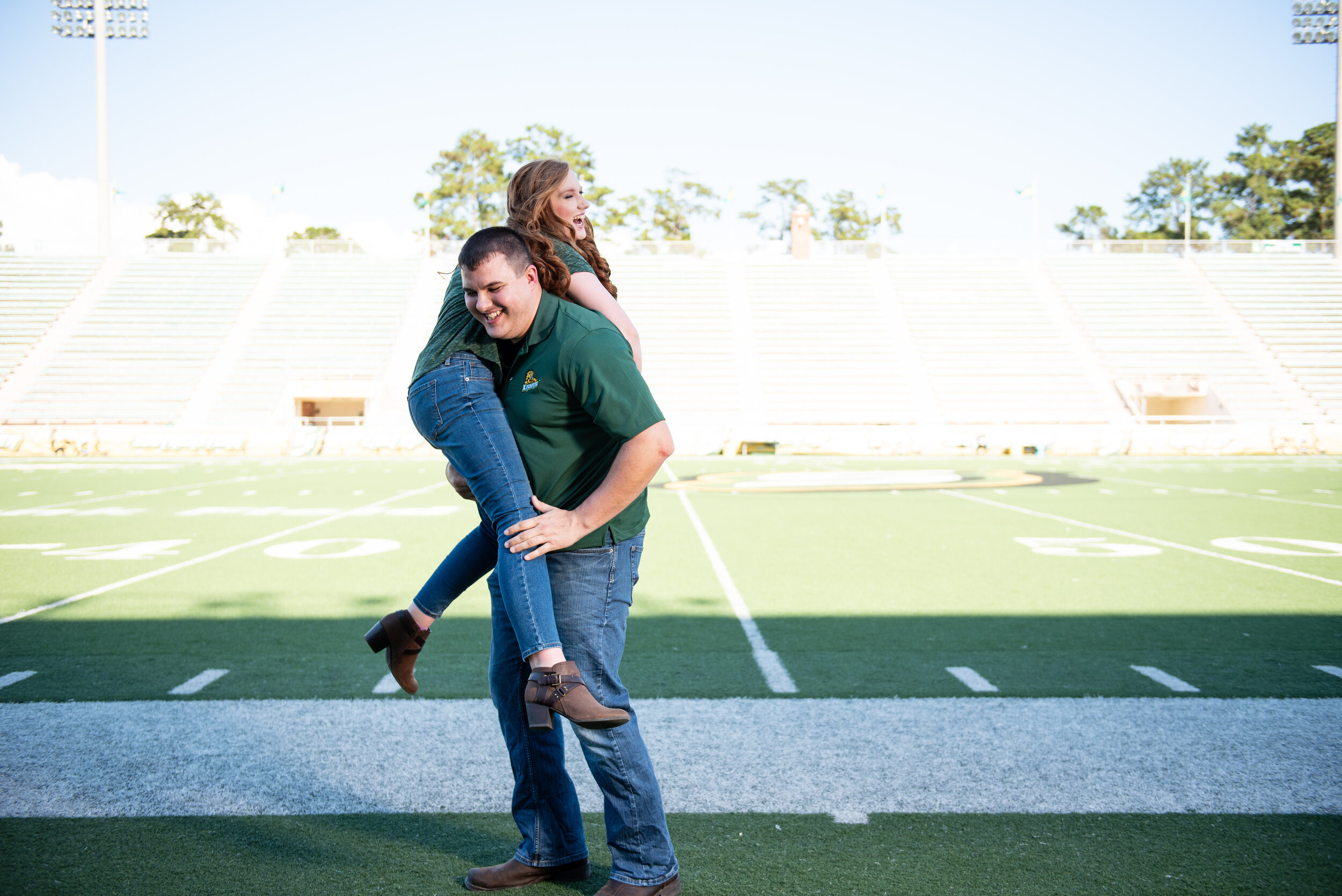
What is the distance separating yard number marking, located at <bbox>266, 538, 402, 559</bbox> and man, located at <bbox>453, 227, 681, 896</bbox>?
20.0 ft

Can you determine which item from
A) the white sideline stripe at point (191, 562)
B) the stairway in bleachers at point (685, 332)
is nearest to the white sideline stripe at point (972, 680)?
the white sideline stripe at point (191, 562)

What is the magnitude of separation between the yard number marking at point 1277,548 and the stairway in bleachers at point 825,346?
65.1ft

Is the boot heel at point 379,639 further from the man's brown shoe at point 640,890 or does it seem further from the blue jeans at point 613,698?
the man's brown shoe at point 640,890

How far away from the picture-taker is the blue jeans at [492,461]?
2.34 metres

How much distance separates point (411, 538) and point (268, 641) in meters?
4.12

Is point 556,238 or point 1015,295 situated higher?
point 1015,295

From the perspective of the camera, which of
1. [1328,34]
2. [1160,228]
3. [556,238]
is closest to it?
[556,238]

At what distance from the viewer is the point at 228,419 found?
29.0 metres

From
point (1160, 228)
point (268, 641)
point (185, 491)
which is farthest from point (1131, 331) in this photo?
point (1160, 228)

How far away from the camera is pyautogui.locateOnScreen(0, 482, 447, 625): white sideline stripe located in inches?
243

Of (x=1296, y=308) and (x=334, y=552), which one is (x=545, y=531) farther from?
(x=1296, y=308)

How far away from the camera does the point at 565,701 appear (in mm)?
2260

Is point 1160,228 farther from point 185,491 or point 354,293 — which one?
point 185,491

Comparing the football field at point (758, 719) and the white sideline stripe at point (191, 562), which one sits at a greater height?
the football field at point (758, 719)
